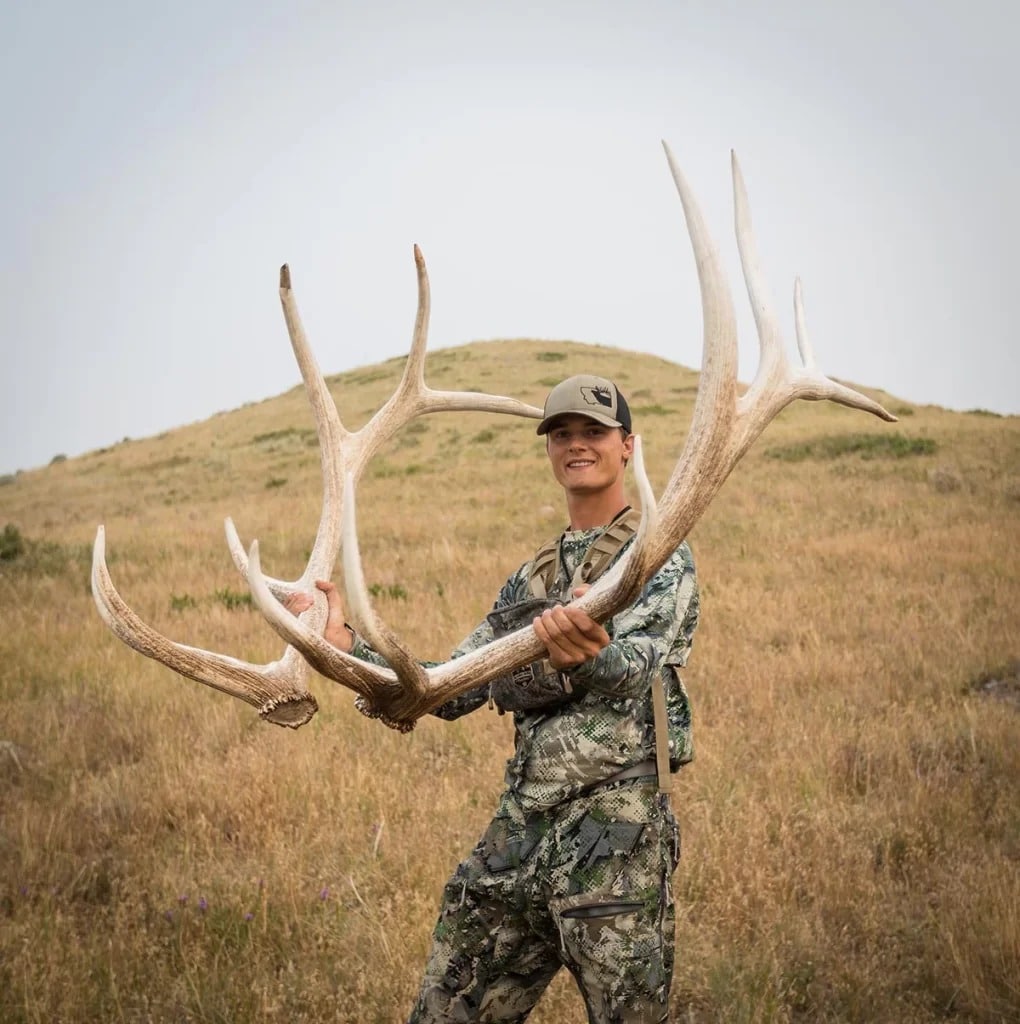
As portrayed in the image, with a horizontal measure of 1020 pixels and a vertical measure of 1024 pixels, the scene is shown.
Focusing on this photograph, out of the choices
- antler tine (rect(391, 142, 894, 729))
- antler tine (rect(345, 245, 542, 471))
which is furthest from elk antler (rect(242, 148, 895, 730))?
antler tine (rect(345, 245, 542, 471))

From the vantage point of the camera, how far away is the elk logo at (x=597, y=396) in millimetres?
2518

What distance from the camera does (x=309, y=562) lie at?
111 inches

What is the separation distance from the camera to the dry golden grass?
10.9ft

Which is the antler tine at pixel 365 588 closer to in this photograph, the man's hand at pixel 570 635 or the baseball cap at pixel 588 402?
the man's hand at pixel 570 635

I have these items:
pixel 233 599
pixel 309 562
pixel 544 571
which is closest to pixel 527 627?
pixel 544 571

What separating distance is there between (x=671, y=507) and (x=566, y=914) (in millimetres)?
934

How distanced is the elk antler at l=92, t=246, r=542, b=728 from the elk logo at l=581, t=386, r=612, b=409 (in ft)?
0.76

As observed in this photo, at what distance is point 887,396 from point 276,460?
24.4 metres

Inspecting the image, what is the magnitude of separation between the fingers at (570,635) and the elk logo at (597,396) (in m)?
0.66

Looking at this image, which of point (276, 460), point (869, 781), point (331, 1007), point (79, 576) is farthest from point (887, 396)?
point (331, 1007)

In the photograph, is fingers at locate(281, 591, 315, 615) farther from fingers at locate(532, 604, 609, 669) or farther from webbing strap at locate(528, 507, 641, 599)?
fingers at locate(532, 604, 609, 669)

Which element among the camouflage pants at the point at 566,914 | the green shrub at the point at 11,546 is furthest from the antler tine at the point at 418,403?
the green shrub at the point at 11,546

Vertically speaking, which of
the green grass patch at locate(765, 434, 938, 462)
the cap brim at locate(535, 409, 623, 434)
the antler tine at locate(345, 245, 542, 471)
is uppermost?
the green grass patch at locate(765, 434, 938, 462)

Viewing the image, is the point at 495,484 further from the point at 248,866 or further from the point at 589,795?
the point at 589,795
